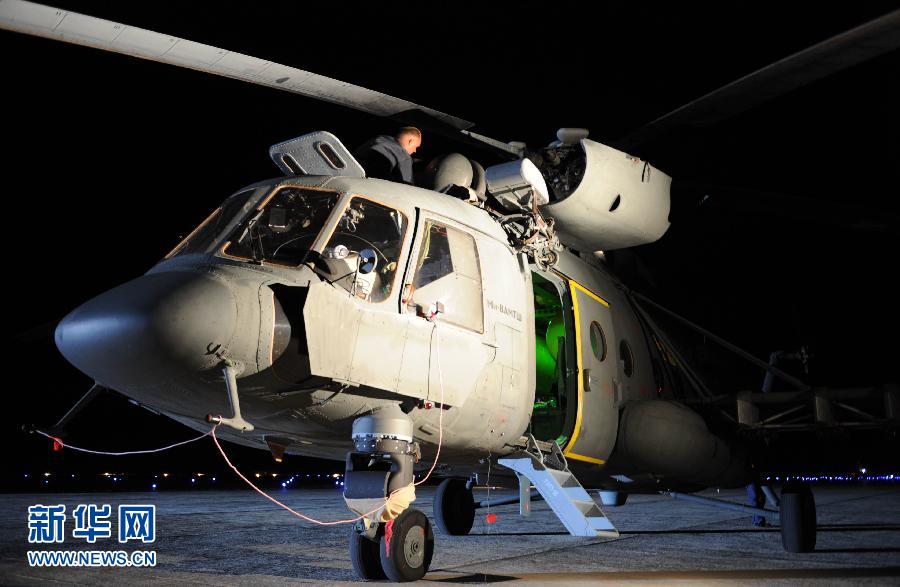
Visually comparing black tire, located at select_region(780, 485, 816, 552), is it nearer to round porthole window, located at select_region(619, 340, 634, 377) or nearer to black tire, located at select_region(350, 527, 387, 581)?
round porthole window, located at select_region(619, 340, 634, 377)

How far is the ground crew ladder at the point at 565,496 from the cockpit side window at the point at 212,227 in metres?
3.33

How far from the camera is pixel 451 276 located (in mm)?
6465

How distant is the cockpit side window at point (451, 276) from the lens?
6.26m

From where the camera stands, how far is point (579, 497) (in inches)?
274

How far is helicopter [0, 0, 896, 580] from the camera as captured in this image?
16.8ft

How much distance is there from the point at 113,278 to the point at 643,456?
490 inches

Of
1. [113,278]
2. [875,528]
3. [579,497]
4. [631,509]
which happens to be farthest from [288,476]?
[579,497]

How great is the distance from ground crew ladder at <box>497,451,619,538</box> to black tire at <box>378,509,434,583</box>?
1481 mm

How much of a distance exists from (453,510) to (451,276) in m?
4.72

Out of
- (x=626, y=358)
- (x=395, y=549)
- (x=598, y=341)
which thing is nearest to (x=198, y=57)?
(x=395, y=549)

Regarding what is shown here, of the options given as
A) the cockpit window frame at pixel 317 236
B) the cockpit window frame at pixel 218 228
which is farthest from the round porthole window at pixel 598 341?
the cockpit window frame at pixel 218 228

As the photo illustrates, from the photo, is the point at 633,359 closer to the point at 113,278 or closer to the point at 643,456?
the point at 643,456

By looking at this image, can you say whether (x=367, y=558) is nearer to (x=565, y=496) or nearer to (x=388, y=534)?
(x=388, y=534)

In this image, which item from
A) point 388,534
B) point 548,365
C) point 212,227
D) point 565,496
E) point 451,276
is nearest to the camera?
point 388,534
